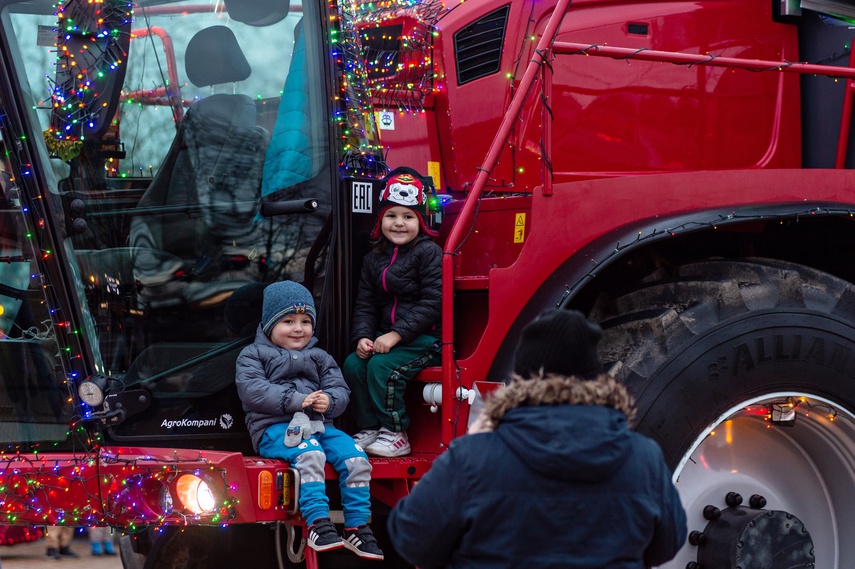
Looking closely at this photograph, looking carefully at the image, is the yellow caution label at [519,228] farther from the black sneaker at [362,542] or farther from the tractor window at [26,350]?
the tractor window at [26,350]

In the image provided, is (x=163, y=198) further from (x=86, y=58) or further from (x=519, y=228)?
(x=519, y=228)

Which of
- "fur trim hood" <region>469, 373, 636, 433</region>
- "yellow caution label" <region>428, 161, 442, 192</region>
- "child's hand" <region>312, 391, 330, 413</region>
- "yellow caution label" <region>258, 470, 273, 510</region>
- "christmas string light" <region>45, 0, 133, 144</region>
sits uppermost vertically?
"christmas string light" <region>45, 0, 133, 144</region>

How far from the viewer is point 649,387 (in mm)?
3293

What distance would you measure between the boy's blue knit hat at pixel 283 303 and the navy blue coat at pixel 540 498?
4.72 ft

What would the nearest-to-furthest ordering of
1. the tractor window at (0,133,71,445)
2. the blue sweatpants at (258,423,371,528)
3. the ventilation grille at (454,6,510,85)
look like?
the blue sweatpants at (258,423,371,528)
the tractor window at (0,133,71,445)
the ventilation grille at (454,6,510,85)

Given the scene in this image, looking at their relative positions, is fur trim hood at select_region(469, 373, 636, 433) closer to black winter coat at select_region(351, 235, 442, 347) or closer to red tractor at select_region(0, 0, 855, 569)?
red tractor at select_region(0, 0, 855, 569)

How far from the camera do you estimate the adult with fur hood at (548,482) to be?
203 centimetres

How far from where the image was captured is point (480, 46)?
4480 mm

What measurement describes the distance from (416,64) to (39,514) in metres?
2.56

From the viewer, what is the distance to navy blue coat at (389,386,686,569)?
2.02 metres

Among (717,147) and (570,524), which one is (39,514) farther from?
(717,147)

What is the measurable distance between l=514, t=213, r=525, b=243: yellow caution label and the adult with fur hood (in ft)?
4.82

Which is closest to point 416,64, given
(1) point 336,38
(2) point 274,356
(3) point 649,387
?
(1) point 336,38

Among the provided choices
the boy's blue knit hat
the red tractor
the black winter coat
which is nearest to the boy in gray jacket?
the boy's blue knit hat
